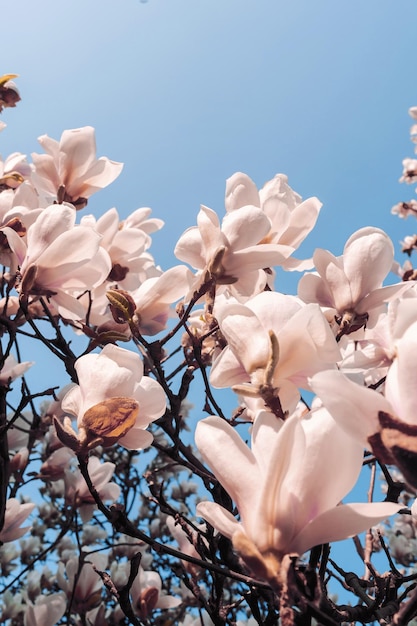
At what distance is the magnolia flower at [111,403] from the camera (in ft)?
2.76

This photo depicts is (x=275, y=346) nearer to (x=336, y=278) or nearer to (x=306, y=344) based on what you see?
(x=306, y=344)

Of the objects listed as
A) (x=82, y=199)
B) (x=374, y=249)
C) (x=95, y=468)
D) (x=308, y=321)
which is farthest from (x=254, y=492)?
(x=95, y=468)

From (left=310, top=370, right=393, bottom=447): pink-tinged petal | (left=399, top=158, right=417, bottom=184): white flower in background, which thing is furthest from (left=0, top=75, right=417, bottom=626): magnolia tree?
(left=399, top=158, right=417, bottom=184): white flower in background

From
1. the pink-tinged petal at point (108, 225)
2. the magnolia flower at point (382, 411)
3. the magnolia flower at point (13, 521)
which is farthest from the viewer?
the magnolia flower at point (13, 521)

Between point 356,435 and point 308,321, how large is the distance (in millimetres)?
248

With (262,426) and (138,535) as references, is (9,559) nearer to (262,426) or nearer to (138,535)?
(138,535)

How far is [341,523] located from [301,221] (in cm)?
98

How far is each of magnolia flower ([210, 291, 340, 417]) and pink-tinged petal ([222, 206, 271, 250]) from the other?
41 centimetres

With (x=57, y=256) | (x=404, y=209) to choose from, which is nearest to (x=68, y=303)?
(x=57, y=256)

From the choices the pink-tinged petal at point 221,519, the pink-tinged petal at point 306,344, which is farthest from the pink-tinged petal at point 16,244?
the pink-tinged petal at point 221,519

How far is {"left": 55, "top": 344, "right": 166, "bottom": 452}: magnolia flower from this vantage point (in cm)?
84

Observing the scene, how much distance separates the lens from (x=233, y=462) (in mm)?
579

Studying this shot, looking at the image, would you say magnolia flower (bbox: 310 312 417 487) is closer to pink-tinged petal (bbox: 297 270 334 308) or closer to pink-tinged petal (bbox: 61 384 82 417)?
pink-tinged petal (bbox: 61 384 82 417)

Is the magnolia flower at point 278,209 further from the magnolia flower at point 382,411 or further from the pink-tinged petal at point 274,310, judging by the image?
the magnolia flower at point 382,411
